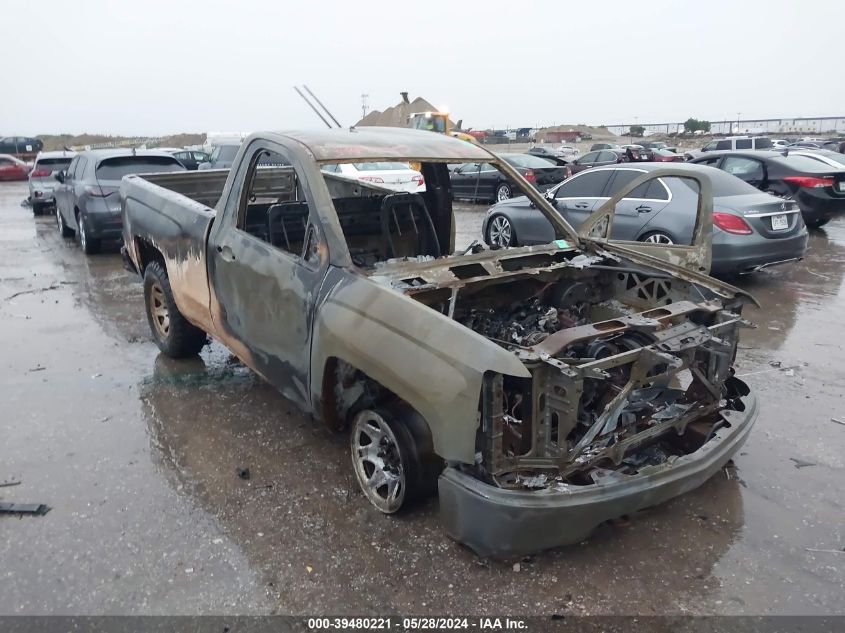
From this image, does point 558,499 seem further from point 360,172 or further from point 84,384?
point 360,172

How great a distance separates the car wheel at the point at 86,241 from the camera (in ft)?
32.9

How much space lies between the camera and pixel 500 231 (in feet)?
31.0

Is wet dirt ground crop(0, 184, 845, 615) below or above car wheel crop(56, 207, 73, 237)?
below

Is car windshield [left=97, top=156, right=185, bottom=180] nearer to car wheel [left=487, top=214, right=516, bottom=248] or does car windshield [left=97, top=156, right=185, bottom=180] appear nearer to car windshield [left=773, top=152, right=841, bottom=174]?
car wheel [left=487, top=214, right=516, bottom=248]

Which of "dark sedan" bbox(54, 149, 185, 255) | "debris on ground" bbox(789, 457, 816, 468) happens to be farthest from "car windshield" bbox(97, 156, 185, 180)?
"debris on ground" bbox(789, 457, 816, 468)

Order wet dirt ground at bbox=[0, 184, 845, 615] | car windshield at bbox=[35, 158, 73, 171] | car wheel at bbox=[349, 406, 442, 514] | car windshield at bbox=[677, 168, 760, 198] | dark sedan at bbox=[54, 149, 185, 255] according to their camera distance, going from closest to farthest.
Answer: wet dirt ground at bbox=[0, 184, 845, 615] < car wheel at bbox=[349, 406, 442, 514] < car windshield at bbox=[677, 168, 760, 198] < dark sedan at bbox=[54, 149, 185, 255] < car windshield at bbox=[35, 158, 73, 171]

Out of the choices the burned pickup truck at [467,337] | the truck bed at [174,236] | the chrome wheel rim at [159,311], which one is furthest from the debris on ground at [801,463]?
the chrome wheel rim at [159,311]

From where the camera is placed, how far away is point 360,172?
455 inches

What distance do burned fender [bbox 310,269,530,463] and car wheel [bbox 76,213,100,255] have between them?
829cm

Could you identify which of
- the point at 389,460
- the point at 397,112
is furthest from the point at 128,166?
the point at 397,112

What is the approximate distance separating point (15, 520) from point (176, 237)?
2.18m

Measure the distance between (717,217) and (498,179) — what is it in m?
8.67

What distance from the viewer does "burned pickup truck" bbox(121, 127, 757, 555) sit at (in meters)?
2.65

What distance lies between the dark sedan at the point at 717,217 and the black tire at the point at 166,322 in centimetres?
327
